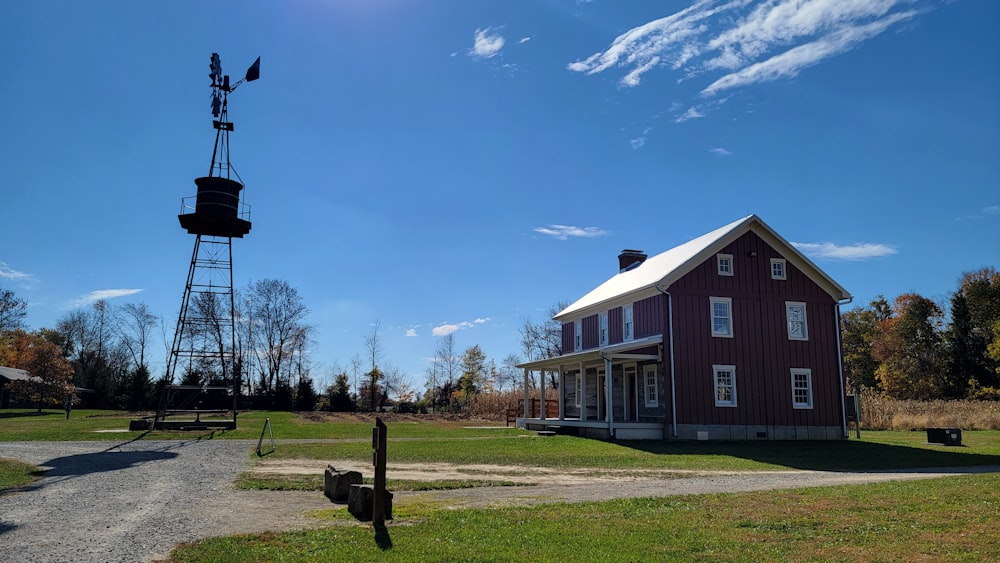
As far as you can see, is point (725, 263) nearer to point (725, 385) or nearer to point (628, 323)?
point (628, 323)

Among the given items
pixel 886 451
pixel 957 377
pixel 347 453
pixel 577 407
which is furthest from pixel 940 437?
pixel 957 377

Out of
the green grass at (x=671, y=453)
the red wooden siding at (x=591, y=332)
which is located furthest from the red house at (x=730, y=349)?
the red wooden siding at (x=591, y=332)

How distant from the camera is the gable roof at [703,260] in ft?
88.9

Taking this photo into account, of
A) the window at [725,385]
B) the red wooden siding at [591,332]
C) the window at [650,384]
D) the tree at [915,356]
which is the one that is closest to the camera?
the window at [725,385]

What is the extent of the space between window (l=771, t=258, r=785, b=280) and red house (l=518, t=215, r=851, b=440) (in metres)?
0.04

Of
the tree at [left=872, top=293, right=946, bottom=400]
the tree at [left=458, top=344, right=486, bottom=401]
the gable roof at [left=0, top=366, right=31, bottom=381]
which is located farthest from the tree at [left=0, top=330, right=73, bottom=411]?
the tree at [left=872, top=293, right=946, bottom=400]

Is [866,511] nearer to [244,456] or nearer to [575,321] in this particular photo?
[244,456]

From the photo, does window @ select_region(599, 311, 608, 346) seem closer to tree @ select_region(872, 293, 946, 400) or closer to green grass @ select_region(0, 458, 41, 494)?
green grass @ select_region(0, 458, 41, 494)

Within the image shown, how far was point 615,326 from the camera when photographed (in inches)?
1230

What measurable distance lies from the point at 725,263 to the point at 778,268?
2.49m

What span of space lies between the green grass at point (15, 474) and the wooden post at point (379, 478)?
719cm

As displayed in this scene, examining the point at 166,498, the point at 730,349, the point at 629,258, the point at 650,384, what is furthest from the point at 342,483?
the point at 629,258

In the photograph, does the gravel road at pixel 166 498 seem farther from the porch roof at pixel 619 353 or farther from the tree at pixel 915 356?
the tree at pixel 915 356

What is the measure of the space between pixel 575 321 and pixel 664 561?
29302 millimetres
